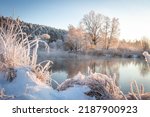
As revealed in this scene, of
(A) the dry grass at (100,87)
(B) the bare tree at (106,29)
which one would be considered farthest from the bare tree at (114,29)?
(A) the dry grass at (100,87)

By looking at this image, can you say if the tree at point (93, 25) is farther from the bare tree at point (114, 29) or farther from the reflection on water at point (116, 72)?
the reflection on water at point (116, 72)

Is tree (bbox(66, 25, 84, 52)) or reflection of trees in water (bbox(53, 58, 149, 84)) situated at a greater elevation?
tree (bbox(66, 25, 84, 52))

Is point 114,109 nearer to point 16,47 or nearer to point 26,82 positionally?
point 26,82

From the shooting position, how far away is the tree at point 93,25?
2977 centimetres

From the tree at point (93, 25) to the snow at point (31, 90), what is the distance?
2691 centimetres

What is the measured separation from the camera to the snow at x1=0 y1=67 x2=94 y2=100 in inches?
94.3

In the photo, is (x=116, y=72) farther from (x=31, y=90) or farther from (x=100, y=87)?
(x=31, y=90)

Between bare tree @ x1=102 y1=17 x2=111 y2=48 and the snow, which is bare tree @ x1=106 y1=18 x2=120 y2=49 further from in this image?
the snow

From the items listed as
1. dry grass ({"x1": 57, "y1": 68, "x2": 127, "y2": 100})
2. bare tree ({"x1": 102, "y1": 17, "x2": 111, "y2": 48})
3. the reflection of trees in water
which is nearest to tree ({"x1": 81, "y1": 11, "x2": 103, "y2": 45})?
bare tree ({"x1": 102, "y1": 17, "x2": 111, "y2": 48})

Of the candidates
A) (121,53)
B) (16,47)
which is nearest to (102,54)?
(121,53)

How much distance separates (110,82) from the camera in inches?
105

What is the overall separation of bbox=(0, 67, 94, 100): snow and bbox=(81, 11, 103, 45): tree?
2691 centimetres

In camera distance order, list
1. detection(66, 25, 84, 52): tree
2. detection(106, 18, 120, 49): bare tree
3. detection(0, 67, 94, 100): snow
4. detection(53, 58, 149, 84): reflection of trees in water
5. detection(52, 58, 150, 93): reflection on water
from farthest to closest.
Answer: detection(106, 18, 120, 49): bare tree
detection(66, 25, 84, 52): tree
detection(53, 58, 149, 84): reflection of trees in water
detection(52, 58, 150, 93): reflection on water
detection(0, 67, 94, 100): snow

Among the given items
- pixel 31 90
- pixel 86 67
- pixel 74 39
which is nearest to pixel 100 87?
pixel 31 90
